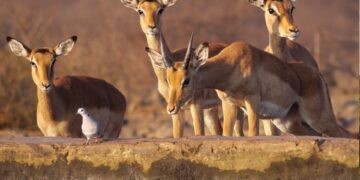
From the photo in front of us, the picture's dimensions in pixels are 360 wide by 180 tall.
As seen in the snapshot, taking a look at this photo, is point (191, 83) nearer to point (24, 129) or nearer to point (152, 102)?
point (24, 129)

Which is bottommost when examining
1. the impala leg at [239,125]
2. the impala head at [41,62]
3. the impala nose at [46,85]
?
the impala leg at [239,125]

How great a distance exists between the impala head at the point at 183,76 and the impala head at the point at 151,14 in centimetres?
154

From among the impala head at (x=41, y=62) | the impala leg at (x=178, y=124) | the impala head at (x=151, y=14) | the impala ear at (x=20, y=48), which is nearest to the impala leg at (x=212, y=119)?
the impala leg at (x=178, y=124)

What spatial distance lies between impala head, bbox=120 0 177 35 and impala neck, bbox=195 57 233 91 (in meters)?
1.57

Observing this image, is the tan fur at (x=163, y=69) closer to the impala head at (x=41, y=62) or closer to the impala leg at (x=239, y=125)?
the impala leg at (x=239, y=125)

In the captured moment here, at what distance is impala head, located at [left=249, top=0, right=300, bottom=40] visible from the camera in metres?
14.3

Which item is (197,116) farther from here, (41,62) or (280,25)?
(41,62)

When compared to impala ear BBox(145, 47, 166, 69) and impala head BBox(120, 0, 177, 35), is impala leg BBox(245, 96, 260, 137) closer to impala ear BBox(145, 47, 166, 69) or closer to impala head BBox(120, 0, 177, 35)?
impala ear BBox(145, 47, 166, 69)

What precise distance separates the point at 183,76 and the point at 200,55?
0.48 m

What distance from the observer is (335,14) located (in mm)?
50156

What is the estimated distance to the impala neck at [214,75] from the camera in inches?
486

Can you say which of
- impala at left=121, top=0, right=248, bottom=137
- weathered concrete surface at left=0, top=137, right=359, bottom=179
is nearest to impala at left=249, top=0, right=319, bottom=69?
impala at left=121, top=0, right=248, bottom=137

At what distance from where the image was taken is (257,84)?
493 inches

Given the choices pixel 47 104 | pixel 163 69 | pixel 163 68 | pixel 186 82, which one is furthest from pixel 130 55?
pixel 186 82
